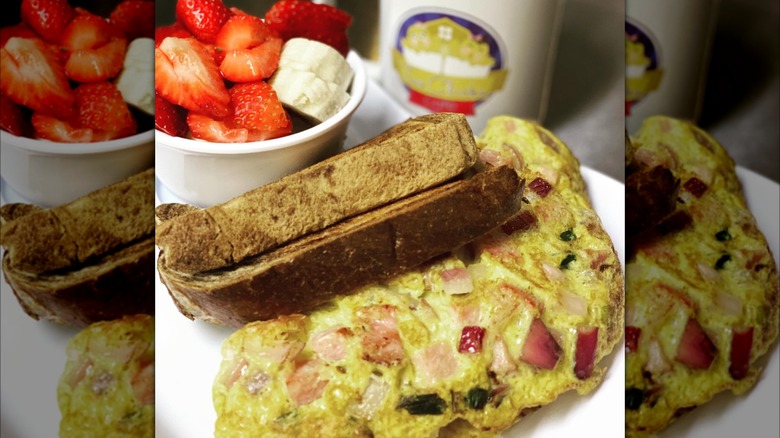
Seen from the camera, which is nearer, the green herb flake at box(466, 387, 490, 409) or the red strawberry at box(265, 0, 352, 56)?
the green herb flake at box(466, 387, 490, 409)

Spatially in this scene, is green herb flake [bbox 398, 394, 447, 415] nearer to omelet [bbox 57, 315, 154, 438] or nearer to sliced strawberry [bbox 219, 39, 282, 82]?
omelet [bbox 57, 315, 154, 438]

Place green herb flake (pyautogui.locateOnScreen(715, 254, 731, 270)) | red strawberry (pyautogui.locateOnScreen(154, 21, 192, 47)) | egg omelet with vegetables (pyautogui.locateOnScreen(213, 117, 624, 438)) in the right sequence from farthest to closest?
1. green herb flake (pyautogui.locateOnScreen(715, 254, 731, 270))
2. red strawberry (pyautogui.locateOnScreen(154, 21, 192, 47))
3. egg omelet with vegetables (pyautogui.locateOnScreen(213, 117, 624, 438))

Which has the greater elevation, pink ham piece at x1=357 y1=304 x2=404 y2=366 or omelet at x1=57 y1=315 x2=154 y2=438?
pink ham piece at x1=357 y1=304 x2=404 y2=366

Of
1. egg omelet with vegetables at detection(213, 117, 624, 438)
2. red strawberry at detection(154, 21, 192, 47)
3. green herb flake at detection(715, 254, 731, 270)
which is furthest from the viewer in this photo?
green herb flake at detection(715, 254, 731, 270)

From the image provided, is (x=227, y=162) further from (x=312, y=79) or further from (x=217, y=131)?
(x=312, y=79)

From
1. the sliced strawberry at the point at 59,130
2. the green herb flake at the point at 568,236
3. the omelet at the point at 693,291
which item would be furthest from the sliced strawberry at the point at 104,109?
the omelet at the point at 693,291

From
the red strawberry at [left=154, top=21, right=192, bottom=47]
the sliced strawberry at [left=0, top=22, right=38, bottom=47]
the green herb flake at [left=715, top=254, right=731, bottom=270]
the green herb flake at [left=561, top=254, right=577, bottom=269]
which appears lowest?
the green herb flake at [left=715, top=254, right=731, bottom=270]

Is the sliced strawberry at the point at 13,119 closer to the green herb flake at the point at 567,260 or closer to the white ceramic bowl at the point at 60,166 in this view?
the white ceramic bowl at the point at 60,166

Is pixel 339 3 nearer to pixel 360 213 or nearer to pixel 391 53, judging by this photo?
pixel 391 53

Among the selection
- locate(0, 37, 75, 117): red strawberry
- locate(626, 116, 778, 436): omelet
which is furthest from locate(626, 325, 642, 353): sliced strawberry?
locate(0, 37, 75, 117): red strawberry
